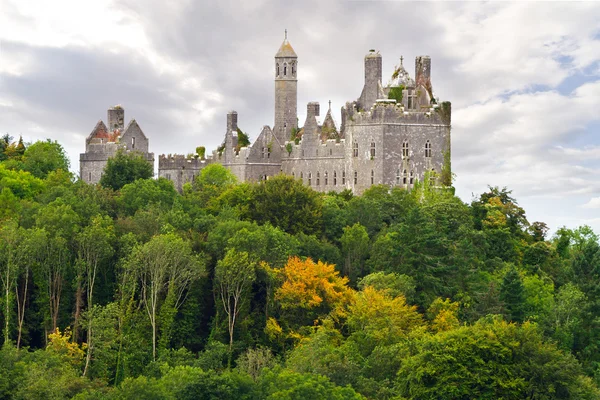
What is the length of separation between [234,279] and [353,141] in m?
26.7

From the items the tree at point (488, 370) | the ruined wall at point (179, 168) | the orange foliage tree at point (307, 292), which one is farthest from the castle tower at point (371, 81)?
the tree at point (488, 370)

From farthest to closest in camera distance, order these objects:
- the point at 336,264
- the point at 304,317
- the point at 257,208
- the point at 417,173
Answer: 1. the point at 417,173
2. the point at 257,208
3. the point at 336,264
4. the point at 304,317

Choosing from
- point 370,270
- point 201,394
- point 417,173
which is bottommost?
point 201,394

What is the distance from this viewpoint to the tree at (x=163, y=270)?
65.2 meters

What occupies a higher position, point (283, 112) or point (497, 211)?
point (283, 112)

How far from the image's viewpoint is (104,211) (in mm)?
74562

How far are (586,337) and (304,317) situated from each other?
14.4 m

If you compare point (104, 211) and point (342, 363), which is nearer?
point (342, 363)

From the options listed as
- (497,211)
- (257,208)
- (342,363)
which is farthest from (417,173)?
(342,363)

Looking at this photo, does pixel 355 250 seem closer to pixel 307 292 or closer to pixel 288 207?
pixel 288 207

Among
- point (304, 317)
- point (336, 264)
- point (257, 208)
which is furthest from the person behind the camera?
point (257, 208)

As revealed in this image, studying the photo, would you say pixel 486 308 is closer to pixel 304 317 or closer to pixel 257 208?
pixel 304 317

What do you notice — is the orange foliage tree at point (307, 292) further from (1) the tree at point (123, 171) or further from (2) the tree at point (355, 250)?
(1) the tree at point (123, 171)

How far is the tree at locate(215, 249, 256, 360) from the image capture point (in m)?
66.2
